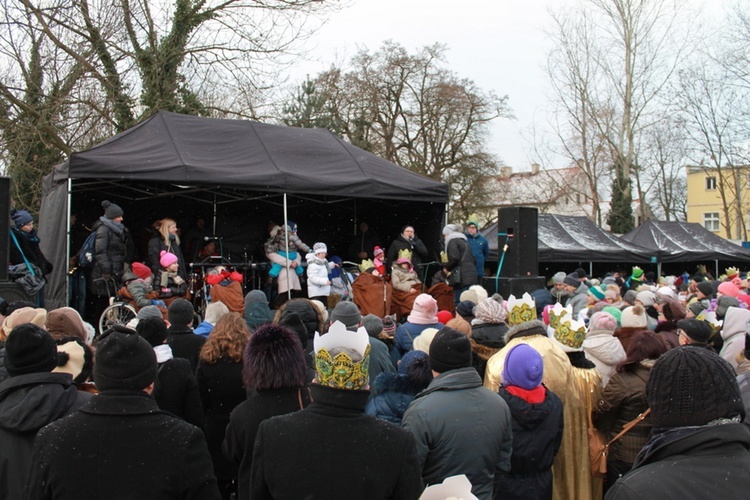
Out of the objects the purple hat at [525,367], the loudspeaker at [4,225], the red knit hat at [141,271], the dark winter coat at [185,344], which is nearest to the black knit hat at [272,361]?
the purple hat at [525,367]

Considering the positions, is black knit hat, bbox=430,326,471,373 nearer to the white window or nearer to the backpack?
the backpack

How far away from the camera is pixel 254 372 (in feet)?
11.1

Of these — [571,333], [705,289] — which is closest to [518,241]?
[705,289]

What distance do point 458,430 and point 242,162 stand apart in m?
7.78

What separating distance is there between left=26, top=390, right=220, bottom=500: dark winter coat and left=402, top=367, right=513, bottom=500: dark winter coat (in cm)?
121

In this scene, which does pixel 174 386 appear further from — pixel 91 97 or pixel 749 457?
pixel 91 97

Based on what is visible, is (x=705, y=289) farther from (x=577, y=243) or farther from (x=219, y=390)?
(x=577, y=243)

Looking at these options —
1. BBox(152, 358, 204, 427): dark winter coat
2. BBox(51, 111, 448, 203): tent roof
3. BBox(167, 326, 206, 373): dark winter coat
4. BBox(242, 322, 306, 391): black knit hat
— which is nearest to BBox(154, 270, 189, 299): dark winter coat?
BBox(51, 111, 448, 203): tent roof

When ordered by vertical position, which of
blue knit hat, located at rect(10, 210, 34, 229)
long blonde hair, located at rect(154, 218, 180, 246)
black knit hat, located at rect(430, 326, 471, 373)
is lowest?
black knit hat, located at rect(430, 326, 471, 373)

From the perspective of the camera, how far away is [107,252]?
9203 mm

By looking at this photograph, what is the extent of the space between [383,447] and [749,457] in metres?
1.06

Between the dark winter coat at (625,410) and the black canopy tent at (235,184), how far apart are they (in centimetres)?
634

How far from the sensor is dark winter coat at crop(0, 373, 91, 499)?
9.81ft

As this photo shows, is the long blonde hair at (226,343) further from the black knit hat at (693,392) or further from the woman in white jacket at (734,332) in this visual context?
the woman in white jacket at (734,332)
